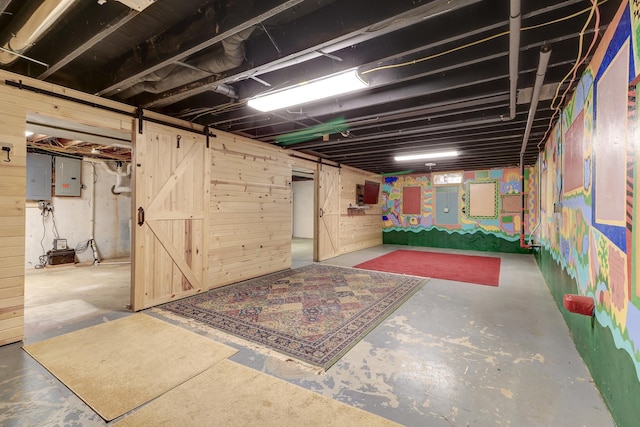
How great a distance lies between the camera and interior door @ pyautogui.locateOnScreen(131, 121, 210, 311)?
3.25 metres

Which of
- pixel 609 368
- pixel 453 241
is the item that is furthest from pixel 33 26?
pixel 453 241

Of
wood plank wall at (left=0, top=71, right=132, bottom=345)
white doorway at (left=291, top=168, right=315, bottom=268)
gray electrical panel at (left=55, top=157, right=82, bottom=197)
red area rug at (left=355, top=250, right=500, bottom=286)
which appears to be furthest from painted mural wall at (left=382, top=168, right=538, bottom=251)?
wood plank wall at (left=0, top=71, right=132, bottom=345)

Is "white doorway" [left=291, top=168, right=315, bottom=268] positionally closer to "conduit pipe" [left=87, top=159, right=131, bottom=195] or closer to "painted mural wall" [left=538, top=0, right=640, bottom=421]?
"conduit pipe" [left=87, top=159, right=131, bottom=195]

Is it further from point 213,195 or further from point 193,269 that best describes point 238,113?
point 193,269

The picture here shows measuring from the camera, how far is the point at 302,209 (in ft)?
36.5

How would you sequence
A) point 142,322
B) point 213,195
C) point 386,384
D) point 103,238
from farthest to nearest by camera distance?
point 103,238
point 213,195
point 142,322
point 386,384

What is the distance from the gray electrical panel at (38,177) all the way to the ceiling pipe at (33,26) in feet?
14.8

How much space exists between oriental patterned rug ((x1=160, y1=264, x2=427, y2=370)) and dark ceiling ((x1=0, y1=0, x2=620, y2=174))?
2328mm

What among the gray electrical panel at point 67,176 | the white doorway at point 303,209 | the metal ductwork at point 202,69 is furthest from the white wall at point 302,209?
the metal ductwork at point 202,69

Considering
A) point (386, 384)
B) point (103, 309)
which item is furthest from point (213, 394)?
point (103, 309)

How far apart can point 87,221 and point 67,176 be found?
3.38 feet

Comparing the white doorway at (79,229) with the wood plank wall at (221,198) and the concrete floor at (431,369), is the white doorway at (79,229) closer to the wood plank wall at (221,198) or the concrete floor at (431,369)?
the concrete floor at (431,369)

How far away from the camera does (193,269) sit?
12.5 ft

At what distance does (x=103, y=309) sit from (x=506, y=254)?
874cm
